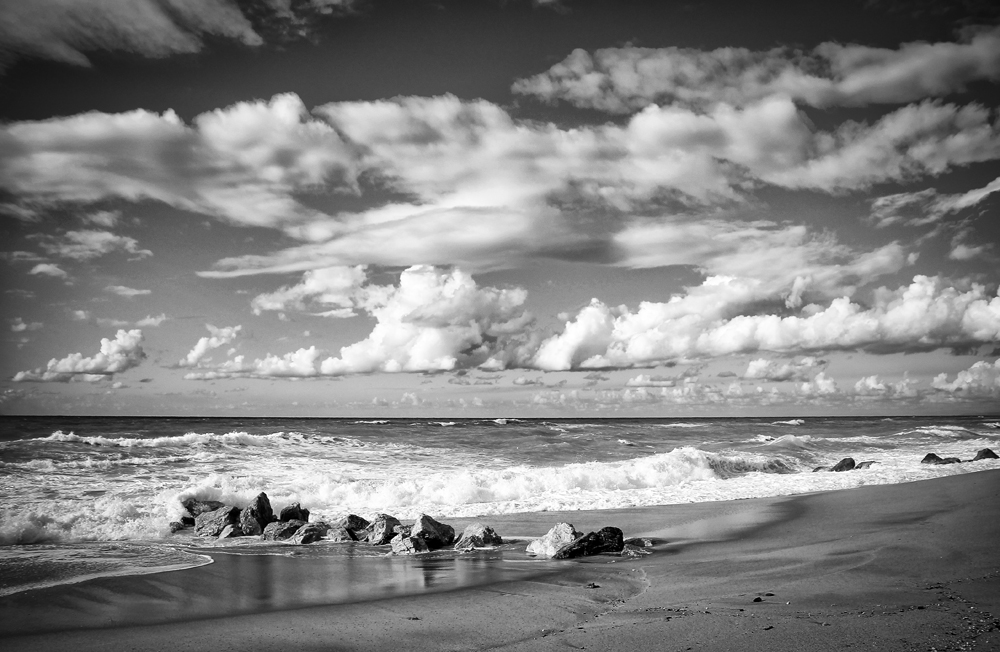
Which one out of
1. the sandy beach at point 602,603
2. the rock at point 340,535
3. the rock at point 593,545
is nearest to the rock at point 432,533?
the sandy beach at point 602,603

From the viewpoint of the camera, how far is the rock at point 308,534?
1105cm

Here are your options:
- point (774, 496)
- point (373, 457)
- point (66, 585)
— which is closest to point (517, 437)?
point (373, 457)

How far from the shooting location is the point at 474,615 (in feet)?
21.1

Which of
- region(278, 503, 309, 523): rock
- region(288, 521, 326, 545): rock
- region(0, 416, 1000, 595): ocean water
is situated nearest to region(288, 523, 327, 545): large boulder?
region(288, 521, 326, 545): rock

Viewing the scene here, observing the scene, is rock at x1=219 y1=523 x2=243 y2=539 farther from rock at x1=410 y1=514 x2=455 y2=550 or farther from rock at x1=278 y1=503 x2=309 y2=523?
rock at x1=410 y1=514 x2=455 y2=550

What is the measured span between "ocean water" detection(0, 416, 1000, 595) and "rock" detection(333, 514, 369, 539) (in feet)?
3.72

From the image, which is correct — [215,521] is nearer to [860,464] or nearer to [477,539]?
[477,539]

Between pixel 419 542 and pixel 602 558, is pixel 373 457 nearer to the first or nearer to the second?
pixel 419 542

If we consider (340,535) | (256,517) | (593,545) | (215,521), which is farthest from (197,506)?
(593,545)

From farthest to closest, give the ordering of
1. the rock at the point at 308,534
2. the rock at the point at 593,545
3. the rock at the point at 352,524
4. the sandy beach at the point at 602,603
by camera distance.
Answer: the rock at the point at 352,524 → the rock at the point at 308,534 → the rock at the point at 593,545 → the sandy beach at the point at 602,603

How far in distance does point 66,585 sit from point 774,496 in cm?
1697

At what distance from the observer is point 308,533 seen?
11148 mm

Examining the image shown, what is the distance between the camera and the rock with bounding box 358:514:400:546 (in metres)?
10.9

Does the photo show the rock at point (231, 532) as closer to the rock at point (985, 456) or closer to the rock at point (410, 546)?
the rock at point (410, 546)
